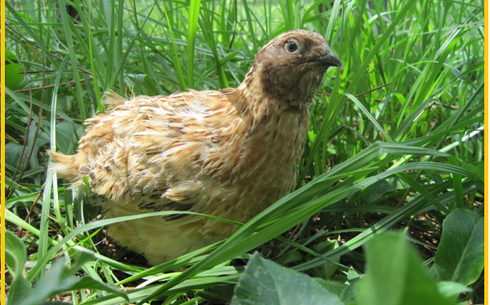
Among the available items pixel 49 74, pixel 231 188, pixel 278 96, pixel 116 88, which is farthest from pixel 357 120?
pixel 49 74

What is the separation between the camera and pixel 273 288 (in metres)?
0.90

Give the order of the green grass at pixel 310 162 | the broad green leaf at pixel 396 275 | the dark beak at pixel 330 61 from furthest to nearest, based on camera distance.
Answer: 1. the dark beak at pixel 330 61
2. the green grass at pixel 310 162
3. the broad green leaf at pixel 396 275

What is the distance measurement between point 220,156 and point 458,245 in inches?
29.4

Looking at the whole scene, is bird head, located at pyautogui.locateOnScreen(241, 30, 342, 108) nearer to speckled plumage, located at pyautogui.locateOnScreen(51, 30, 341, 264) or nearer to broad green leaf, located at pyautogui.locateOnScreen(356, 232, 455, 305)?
speckled plumage, located at pyautogui.locateOnScreen(51, 30, 341, 264)

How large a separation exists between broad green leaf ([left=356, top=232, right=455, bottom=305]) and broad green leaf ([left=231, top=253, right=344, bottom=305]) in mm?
182

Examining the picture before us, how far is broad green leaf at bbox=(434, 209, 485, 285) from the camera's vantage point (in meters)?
1.12

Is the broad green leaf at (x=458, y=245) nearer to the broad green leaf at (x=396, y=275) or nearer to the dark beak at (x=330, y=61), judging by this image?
the broad green leaf at (x=396, y=275)

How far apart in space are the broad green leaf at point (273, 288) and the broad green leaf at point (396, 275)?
182 mm

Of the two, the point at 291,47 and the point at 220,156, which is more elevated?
the point at 291,47

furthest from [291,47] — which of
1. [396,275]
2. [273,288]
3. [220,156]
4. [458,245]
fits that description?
[396,275]

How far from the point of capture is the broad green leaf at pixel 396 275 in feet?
2.23

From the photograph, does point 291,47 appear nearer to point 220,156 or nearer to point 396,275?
point 220,156

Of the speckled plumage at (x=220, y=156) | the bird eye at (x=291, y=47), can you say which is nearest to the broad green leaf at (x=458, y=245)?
the speckled plumage at (x=220, y=156)

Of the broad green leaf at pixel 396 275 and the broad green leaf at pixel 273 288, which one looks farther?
the broad green leaf at pixel 273 288
